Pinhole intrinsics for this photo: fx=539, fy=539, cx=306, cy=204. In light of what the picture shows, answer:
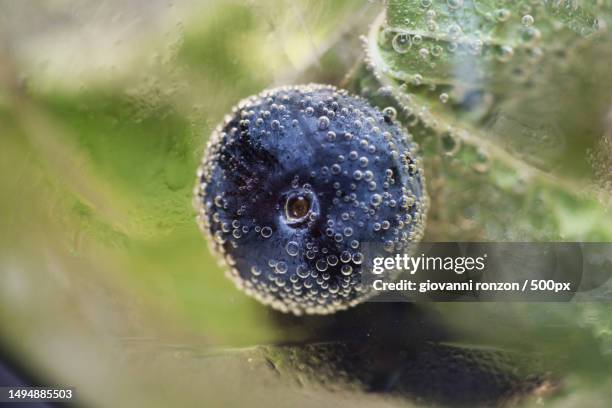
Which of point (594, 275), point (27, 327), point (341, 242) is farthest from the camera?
point (27, 327)

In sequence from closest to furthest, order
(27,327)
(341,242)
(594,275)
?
(341,242)
(594,275)
(27,327)

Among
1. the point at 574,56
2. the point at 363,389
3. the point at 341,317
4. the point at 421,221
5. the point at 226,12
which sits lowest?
the point at 363,389

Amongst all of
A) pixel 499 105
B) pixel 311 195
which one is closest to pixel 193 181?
pixel 311 195

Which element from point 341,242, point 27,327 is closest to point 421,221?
point 341,242

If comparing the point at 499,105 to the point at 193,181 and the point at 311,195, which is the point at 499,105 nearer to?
the point at 311,195

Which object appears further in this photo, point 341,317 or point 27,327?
point 27,327

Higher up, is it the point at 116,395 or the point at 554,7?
the point at 554,7

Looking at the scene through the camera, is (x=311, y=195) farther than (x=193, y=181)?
No

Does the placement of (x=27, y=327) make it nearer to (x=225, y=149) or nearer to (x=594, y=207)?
(x=225, y=149)
